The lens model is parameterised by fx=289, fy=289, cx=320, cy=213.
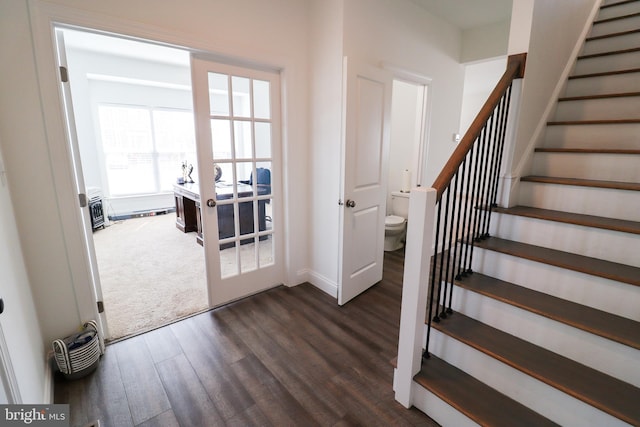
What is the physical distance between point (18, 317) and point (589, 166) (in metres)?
3.33

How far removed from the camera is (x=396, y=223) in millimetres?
3836

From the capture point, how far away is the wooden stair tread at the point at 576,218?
1492 millimetres

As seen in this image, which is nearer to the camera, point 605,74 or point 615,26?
point 605,74

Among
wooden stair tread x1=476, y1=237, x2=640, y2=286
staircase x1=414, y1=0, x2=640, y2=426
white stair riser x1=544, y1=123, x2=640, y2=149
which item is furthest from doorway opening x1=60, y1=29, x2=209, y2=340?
white stair riser x1=544, y1=123, x2=640, y2=149

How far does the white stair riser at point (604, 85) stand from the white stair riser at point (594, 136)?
41cm

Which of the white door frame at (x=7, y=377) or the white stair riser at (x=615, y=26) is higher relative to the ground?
the white stair riser at (x=615, y=26)

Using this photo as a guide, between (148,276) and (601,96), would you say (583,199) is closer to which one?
(601,96)

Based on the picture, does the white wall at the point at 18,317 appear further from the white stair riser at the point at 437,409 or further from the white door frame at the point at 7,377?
the white stair riser at the point at 437,409

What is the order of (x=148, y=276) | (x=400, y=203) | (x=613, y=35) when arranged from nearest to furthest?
1. (x=613, y=35)
2. (x=148, y=276)
3. (x=400, y=203)

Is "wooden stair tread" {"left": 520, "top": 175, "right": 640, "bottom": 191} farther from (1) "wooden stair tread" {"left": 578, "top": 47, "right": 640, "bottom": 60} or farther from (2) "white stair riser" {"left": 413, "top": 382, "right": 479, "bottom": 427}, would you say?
(2) "white stair riser" {"left": 413, "top": 382, "right": 479, "bottom": 427}

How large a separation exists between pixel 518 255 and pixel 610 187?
650 mm

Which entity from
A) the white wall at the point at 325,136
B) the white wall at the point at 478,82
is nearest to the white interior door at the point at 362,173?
the white wall at the point at 325,136

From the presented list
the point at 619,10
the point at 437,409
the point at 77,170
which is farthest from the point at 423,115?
the point at 77,170

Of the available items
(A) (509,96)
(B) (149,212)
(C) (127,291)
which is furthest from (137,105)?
(A) (509,96)
